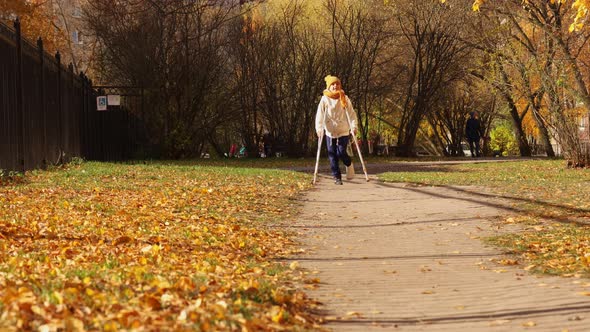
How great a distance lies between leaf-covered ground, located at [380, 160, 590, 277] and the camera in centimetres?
818

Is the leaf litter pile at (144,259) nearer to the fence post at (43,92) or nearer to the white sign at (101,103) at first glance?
the fence post at (43,92)

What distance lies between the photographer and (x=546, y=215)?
11664 millimetres

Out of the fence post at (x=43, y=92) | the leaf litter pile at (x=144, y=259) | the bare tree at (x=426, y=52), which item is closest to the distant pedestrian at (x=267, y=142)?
the bare tree at (x=426, y=52)

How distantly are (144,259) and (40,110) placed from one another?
41.2ft

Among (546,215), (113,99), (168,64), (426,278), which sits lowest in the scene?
(426,278)

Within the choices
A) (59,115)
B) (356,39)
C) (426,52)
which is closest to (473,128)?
(426,52)

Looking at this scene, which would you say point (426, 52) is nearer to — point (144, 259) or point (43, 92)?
point (43, 92)

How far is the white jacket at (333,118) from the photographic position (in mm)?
17453

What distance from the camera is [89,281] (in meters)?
5.94

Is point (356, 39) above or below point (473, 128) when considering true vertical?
above

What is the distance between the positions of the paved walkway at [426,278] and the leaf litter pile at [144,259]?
37 cm

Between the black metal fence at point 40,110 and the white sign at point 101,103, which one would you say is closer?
the black metal fence at point 40,110

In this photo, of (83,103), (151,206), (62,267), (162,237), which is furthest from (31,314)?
(83,103)

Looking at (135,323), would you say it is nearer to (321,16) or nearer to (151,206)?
(151,206)
